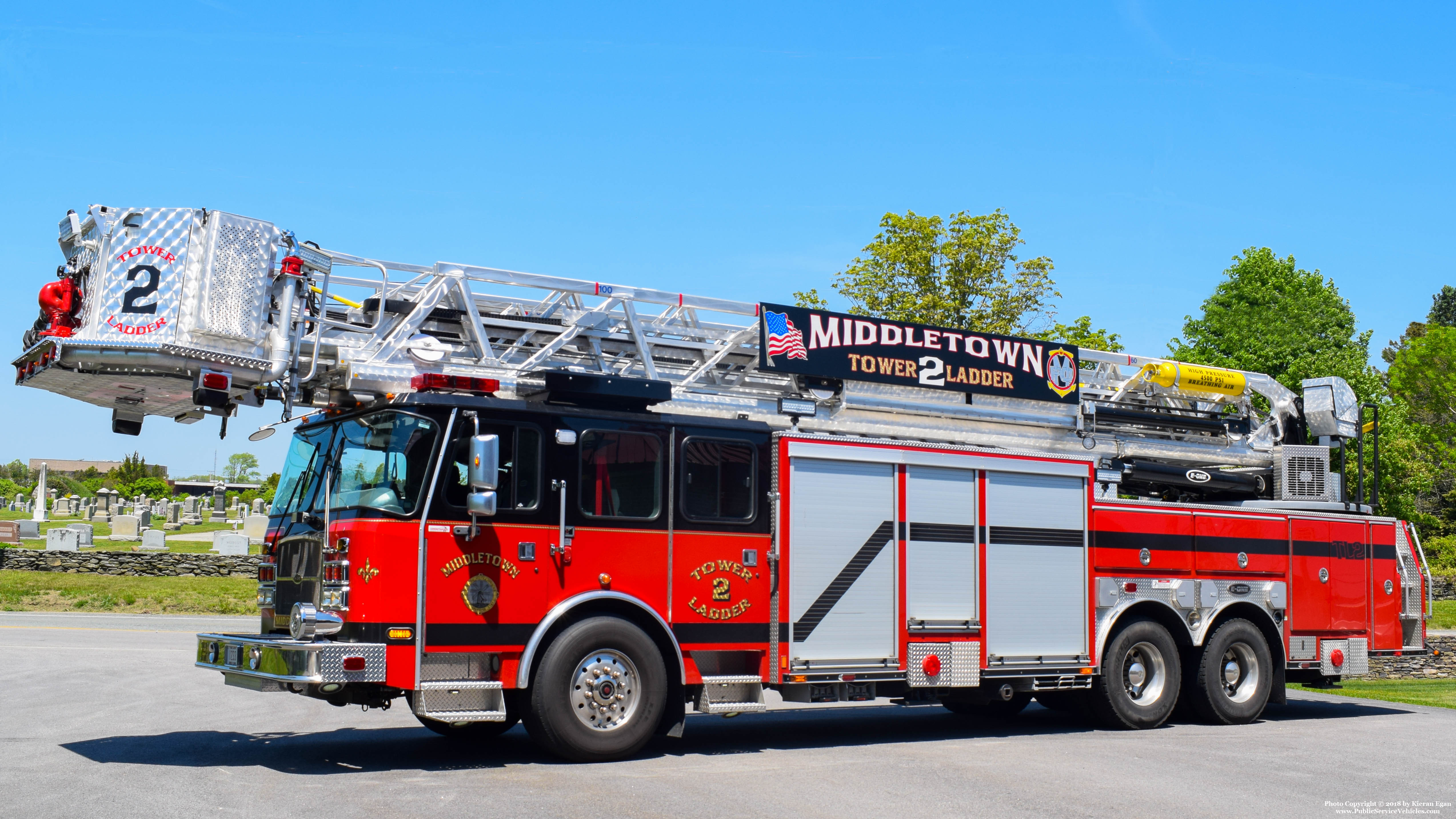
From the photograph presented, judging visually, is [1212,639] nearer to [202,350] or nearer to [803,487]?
[803,487]

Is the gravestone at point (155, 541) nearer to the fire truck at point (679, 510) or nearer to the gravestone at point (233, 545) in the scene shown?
the gravestone at point (233, 545)

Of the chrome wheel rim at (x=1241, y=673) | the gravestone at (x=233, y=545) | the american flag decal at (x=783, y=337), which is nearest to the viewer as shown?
the american flag decal at (x=783, y=337)

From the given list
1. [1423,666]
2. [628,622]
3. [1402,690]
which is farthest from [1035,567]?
[1423,666]

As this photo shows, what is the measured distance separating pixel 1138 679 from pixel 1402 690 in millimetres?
8386

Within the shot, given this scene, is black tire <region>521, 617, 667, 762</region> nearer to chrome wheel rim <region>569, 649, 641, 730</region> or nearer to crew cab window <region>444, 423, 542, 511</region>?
chrome wheel rim <region>569, 649, 641, 730</region>

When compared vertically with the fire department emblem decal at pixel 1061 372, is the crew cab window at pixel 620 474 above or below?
below

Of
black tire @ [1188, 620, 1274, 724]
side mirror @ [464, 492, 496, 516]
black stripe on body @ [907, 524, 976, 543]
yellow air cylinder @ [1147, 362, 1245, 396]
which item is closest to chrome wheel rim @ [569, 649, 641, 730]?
side mirror @ [464, 492, 496, 516]

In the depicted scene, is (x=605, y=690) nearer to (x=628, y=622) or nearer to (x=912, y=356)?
(x=628, y=622)

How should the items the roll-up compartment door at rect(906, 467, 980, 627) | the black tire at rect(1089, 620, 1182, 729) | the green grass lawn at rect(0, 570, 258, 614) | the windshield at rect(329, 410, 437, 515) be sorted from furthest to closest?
the green grass lawn at rect(0, 570, 258, 614)
the black tire at rect(1089, 620, 1182, 729)
the roll-up compartment door at rect(906, 467, 980, 627)
the windshield at rect(329, 410, 437, 515)

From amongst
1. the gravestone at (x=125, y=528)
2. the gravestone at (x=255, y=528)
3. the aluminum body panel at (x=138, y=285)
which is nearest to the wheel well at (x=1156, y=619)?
the aluminum body panel at (x=138, y=285)

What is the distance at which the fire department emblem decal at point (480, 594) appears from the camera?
914 cm

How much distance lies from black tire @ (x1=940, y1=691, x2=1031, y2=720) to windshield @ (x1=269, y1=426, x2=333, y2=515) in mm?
6236

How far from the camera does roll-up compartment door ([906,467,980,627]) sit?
36.9 feet

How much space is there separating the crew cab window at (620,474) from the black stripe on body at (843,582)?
162 cm
